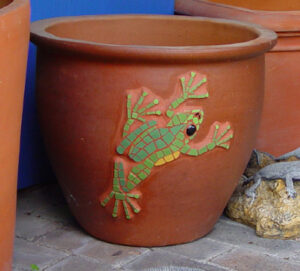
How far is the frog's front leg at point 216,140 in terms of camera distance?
8.43 ft

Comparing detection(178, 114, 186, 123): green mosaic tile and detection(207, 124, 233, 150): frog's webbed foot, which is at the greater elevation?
detection(178, 114, 186, 123): green mosaic tile

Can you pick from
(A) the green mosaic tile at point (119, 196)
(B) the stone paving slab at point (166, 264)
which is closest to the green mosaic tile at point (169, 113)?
(A) the green mosaic tile at point (119, 196)

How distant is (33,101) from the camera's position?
319cm

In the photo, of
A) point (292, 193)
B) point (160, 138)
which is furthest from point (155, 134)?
point (292, 193)

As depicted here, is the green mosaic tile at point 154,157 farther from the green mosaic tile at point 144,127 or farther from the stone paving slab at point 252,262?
the stone paving slab at point 252,262

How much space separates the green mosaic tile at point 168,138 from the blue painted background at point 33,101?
831mm

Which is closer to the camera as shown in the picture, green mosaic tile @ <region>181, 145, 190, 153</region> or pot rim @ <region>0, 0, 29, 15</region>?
pot rim @ <region>0, 0, 29, 15</region>

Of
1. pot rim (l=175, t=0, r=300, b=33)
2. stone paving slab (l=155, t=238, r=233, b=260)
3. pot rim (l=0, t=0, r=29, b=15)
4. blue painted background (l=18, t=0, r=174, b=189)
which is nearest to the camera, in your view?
pot rim (l=0, t=0, r=29, b=15)

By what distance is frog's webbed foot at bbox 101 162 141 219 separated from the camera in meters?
2.60

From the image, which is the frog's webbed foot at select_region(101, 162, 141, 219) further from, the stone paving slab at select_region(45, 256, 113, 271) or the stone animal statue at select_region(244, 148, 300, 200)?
the stone animal statue at select_region(244, 148, 300, 200)

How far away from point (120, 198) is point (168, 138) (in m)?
0.28

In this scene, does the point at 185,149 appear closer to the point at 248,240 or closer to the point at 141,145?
the point at 141,145

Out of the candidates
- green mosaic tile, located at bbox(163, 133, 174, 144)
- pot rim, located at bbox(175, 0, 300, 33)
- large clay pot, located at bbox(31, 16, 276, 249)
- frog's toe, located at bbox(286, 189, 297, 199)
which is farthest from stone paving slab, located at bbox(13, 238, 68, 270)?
pot rim, located at bbox(175, 0, 300, 33)

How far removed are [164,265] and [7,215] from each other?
0.64 metres
